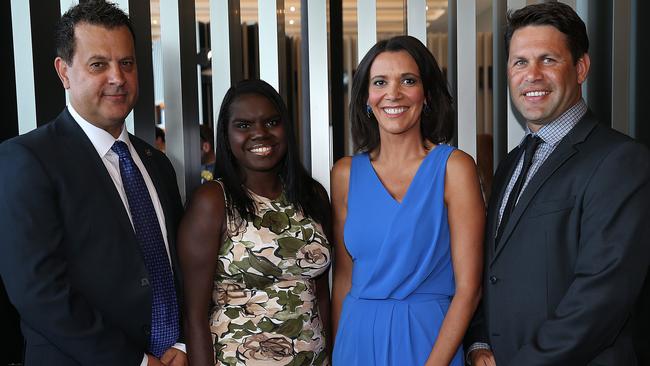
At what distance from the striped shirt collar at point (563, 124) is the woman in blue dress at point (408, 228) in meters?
0.25

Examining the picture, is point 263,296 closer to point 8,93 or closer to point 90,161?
point 90,161

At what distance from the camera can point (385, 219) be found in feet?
6.91

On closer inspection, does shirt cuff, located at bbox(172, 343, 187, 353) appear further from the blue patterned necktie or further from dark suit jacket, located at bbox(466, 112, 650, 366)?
dark suit jacket, located at bbox(466, 112, 650, 366)

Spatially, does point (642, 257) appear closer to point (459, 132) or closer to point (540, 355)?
point (540, 355)

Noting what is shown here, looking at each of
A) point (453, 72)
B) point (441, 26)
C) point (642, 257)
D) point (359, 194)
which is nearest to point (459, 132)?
point (453, 72)

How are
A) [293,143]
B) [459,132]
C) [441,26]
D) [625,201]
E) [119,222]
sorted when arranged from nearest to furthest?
[625,201], [119,222], [293,143], [459,132], [441,26]

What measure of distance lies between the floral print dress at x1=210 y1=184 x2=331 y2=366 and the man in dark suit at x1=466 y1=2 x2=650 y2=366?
0.57 metres

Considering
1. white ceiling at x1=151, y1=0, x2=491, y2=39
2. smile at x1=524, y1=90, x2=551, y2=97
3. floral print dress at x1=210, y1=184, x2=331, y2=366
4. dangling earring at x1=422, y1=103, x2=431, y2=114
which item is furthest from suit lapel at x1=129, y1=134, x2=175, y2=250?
white ceiling at x1=151, y1=0, x2=491, y2=39

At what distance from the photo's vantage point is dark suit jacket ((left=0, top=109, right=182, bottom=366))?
173cm

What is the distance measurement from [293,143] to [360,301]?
0.61m

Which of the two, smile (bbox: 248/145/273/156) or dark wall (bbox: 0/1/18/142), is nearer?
smile (bbox: 248/145/273/156)

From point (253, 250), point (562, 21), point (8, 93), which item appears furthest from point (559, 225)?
point (8, 93)

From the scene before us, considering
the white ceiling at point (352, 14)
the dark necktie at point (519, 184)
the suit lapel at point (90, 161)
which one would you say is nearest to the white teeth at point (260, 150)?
the suit lapel at point (90, 161)

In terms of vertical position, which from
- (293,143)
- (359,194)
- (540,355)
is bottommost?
(540,355)
